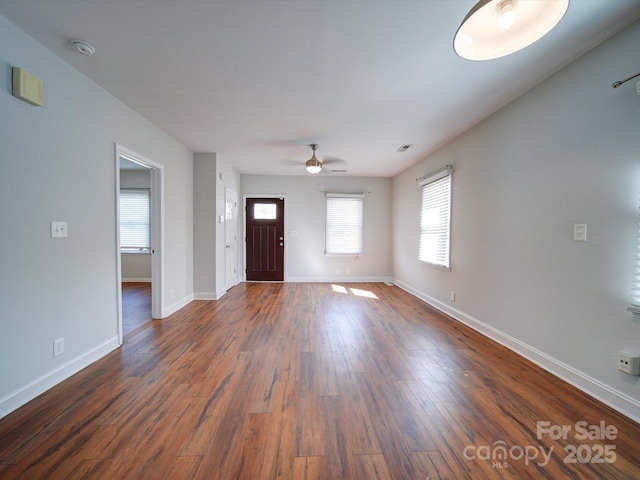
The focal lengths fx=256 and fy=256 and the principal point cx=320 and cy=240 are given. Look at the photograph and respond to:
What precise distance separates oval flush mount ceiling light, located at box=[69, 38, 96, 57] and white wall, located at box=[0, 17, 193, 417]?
27 cm

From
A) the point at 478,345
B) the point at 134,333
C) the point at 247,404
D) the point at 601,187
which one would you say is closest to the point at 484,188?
the point at 601,187

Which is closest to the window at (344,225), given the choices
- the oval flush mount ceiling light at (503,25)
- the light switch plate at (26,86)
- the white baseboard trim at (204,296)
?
the white baseboard trim at (204,296)

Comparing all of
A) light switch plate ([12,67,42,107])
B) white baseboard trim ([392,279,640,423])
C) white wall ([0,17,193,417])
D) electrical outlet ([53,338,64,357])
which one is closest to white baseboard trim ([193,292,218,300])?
white wall ([0,17,193,417])

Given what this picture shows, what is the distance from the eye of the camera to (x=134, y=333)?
10.1ft

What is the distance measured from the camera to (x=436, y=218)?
4.25 m

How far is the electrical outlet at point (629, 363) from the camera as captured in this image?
167cm

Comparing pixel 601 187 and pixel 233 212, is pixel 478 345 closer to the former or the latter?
pixel 601 187

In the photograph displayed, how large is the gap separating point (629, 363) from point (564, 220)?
3.57ft

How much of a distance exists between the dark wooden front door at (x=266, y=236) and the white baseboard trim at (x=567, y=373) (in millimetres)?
4119

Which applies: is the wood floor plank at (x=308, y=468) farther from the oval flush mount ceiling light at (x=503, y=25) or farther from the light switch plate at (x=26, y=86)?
the light switch plate at (x=26, y=86)

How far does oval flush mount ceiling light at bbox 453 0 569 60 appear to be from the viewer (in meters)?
1.00

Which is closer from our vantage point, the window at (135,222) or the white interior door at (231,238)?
the white interior door at (231,238)

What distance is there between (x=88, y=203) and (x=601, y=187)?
4.25m

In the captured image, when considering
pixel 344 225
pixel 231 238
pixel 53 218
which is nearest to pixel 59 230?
pixel 53 218
